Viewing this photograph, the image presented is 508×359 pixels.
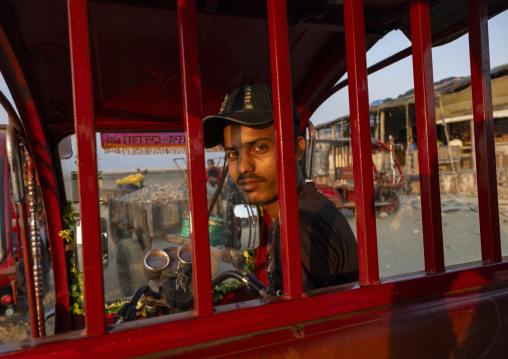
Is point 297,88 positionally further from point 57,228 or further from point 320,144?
point 320,144

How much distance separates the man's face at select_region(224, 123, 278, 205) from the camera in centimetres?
148

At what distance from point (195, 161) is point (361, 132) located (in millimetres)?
532

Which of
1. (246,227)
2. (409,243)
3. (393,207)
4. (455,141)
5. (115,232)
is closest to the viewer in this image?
(246,227)

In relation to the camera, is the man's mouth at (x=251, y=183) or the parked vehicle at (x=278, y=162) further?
the man's mouth at (x=251, y=183)

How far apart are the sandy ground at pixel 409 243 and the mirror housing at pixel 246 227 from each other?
2.39 metres

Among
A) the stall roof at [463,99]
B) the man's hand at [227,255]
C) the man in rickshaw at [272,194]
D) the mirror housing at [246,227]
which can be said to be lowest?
the man's hand at [227,255]

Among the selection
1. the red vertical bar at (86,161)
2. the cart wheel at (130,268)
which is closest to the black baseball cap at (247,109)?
the red vertical bar at (86,161)

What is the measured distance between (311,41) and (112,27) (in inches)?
46.8

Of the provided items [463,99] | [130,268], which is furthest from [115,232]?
[463,99]

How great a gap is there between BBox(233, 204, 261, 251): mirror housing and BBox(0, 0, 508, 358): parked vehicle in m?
0.78

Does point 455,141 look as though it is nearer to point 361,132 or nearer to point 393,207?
point 393,207

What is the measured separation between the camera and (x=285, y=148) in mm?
891

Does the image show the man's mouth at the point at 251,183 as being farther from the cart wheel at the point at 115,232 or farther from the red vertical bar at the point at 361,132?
the cart wheel at the point at 115,232

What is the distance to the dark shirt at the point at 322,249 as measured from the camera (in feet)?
3.71
